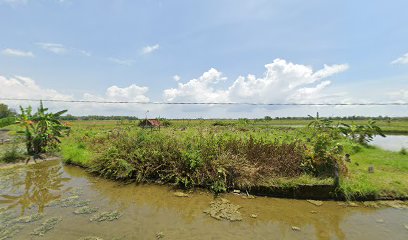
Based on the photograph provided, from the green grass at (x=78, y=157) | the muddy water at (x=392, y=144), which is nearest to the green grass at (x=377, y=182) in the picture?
the muddy water at (x=392, y=144)

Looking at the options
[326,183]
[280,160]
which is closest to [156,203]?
[280,160]

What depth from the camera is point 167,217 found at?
4.59m

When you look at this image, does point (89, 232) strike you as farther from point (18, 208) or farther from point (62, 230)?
point (18, 208)

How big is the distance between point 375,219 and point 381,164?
3.96 m

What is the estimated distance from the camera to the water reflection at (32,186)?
211 inches

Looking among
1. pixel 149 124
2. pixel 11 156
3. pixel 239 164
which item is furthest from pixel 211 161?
pixel 149 124

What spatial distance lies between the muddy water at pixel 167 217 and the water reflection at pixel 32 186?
0.08 feet

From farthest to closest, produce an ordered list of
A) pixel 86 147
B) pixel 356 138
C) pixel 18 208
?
pixel 356 138 → pixel 86 147 → pixel 18 208

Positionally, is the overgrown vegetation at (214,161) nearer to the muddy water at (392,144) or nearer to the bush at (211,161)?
the bush at (211,161)

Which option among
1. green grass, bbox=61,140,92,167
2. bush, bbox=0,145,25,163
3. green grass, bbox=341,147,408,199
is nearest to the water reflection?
green grass, bbox=61,140,92,167

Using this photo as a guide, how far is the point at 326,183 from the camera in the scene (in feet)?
18.1

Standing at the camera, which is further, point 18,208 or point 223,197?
point 223,197

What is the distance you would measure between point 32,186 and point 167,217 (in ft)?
15.5

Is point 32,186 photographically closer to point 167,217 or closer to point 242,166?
point 167,217
